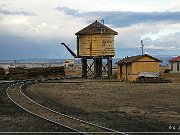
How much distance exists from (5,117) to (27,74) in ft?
119

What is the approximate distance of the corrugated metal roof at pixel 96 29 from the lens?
47.0 meters

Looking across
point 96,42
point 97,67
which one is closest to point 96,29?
point 96,42

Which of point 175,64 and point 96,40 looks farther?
point 175,64

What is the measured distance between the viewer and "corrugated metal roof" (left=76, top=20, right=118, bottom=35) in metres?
47.0

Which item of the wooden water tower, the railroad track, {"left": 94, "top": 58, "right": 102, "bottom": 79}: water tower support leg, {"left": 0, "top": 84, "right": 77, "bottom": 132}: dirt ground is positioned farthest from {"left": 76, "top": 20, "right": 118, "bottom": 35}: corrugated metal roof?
{"left": 0, "top": 84, "right": 77, "bottom": 132}: dirt ground

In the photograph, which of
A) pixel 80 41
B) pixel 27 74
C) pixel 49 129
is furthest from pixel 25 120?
pixel 27 74

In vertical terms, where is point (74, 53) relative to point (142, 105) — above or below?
above

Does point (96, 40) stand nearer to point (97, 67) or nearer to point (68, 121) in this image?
point (97, 67)

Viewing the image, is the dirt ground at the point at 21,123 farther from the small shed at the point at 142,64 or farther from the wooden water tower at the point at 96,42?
the wooden water tower at the point at 96,42

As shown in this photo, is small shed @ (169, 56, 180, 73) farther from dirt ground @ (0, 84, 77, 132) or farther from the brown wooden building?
dirt ground @ (0, 84, 77, 132)

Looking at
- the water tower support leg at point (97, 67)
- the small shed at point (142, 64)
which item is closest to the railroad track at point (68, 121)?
the small shed at point (142, 64)

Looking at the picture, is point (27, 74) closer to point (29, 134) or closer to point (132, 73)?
point (132, 73)

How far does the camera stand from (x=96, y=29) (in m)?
47.2

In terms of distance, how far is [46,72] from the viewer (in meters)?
55.8
